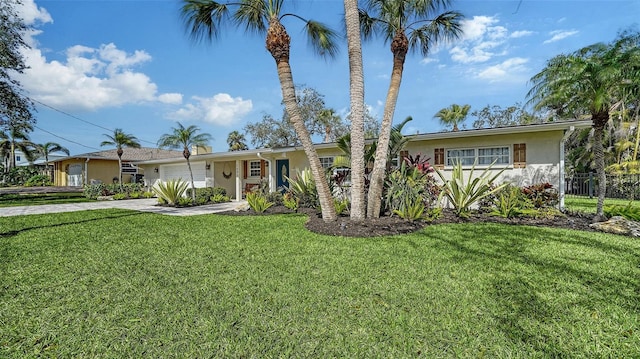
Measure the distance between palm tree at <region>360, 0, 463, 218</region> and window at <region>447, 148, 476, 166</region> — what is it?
11.5ft

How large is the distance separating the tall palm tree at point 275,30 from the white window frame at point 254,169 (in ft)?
28.9

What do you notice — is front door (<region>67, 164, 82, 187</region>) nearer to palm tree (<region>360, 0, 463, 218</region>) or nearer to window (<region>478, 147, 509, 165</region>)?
palm tree (<region>360, 0, 463, 218</region>)

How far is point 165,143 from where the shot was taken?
45.1ft

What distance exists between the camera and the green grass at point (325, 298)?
2273mm

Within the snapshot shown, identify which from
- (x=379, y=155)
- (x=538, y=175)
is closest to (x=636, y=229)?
(x=538, y=175)

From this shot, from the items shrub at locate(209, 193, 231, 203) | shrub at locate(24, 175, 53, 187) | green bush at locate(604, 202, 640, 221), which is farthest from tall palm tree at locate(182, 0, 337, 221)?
shrub at locate(24, 175, 53, 187)

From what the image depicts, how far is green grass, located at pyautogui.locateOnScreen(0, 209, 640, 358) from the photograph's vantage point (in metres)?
2.27

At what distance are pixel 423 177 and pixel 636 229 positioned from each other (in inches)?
177

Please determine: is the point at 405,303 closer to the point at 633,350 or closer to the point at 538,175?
the point at 633,350

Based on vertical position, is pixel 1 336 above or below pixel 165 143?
below

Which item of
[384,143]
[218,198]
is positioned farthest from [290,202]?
[218,198]

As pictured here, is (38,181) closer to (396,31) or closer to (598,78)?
(396,31)

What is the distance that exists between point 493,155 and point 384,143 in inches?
176

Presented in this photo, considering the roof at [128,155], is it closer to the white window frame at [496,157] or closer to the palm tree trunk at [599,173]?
the white window frame at [496,157]
